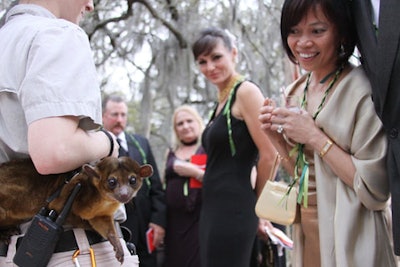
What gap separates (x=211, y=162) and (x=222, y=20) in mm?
3815

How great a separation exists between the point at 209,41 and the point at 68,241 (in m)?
1.72

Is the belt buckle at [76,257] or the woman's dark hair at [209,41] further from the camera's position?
the woman's dark hair at [209,41]

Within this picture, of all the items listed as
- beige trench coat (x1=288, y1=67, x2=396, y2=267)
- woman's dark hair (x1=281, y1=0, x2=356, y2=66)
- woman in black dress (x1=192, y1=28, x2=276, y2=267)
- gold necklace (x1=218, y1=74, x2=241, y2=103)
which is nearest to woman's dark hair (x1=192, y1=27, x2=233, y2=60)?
gold necklace (x1=218, y1=74, x2=241, y2=103)

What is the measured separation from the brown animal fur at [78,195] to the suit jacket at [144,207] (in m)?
2.14

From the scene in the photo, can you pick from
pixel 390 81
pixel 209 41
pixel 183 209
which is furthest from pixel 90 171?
pixel 183 209

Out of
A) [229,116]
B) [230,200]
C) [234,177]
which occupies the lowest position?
[230,200]

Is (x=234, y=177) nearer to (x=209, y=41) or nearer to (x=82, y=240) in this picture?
(x=209, y=41)

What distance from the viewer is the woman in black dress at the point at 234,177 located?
244 centimetres

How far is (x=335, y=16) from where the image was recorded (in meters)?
1.53

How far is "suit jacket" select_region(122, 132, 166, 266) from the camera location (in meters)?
3.46

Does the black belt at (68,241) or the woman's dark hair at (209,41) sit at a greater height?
the woman's dark hair at (209,41)

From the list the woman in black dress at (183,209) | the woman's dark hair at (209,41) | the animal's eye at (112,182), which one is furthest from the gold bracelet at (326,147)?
the woman in black dress at (183,209)

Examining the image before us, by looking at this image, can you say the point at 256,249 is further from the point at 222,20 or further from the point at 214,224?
the point at 222,20

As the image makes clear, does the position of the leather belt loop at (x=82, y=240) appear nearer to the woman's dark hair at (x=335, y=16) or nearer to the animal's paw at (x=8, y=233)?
the animal's paw at (x=8, y=233)
